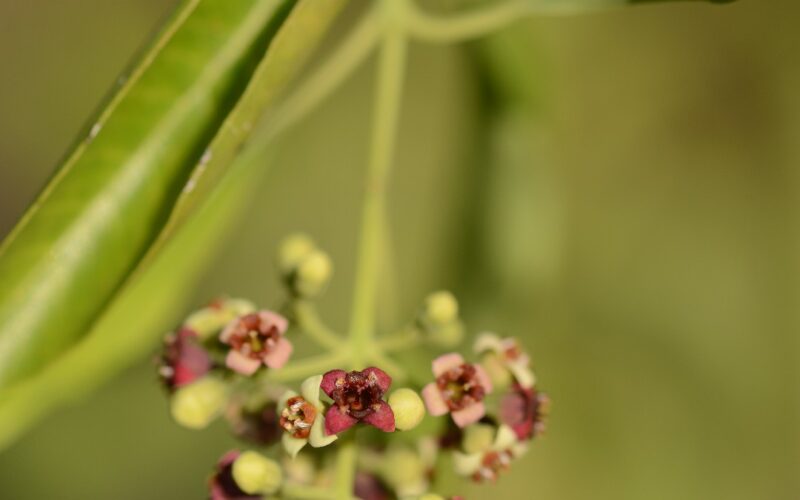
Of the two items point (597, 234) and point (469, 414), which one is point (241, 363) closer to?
point (469, 414)

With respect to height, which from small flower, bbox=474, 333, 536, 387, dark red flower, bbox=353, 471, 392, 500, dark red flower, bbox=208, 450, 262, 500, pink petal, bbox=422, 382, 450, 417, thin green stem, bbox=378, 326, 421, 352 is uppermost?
small flower, bbox=474, 333, 536, 387

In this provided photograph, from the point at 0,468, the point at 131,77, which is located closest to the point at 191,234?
the point at 131,77

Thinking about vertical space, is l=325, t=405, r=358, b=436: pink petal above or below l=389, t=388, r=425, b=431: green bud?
below

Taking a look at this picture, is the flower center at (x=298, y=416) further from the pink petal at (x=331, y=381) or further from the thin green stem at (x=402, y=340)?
the thin green stem at (x=402, y=340)

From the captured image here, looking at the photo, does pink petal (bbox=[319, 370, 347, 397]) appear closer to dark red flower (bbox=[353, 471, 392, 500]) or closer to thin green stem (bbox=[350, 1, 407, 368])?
thin green stem (bbox=[350, 1, 407, 368])

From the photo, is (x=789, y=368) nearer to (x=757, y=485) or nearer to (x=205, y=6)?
(x=757, y=485)

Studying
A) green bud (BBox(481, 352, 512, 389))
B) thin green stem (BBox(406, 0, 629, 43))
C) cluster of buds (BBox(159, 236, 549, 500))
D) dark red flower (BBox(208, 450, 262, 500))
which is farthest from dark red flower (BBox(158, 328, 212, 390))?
thin green stem (BBox(406, 0, 629, 43))
